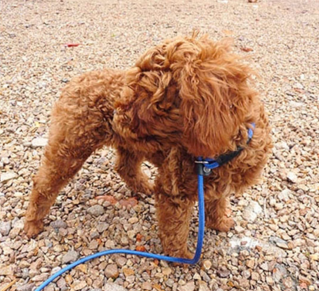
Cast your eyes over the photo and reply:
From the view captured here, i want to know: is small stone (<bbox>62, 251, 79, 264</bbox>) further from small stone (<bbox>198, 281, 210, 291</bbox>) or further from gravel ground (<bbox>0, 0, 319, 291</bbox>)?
small stone (<bbox>198, 281, 210, 291</bbox>)

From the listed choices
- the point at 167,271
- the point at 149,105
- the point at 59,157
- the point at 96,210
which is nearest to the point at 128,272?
the point at 167,271

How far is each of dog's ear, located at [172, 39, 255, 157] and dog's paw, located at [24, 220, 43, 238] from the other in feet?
6.35

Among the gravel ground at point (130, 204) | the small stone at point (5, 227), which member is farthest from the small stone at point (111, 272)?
the small stone at point (5, 227)

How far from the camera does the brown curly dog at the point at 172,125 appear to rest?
197cm

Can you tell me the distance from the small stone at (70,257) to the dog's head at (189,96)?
152cm

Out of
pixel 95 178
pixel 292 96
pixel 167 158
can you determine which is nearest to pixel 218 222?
pixel 167 158

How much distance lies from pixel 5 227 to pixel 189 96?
2.40 meters

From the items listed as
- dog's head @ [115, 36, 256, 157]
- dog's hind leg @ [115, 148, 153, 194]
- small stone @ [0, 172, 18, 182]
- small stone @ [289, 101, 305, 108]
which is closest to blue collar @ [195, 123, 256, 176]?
dog's head @ [115, 36, 256, 157]

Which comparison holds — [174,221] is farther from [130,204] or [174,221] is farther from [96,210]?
[96,210]

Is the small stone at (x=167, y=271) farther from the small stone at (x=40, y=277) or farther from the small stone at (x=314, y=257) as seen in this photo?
the small stone at (x=314, y=257)

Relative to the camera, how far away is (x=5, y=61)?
6.19 m

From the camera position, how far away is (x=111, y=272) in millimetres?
2936

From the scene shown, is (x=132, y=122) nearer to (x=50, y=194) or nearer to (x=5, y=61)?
(x=50, y=194)

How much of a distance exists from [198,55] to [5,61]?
527cm
